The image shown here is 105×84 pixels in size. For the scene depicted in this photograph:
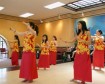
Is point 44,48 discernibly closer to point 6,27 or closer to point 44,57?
point 44,57

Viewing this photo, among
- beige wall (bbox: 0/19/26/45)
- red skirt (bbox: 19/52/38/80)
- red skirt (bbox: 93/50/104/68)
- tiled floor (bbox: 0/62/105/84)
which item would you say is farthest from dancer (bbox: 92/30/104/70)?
beige wall (bbox: 0/19/26/45)

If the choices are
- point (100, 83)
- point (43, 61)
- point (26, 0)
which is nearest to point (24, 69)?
point (100, 83)

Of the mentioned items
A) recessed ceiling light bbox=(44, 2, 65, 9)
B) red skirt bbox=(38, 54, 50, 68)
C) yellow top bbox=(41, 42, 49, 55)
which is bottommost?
red skirt bbox=(38, 54, 50, 68)

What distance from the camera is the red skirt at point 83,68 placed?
161 inches

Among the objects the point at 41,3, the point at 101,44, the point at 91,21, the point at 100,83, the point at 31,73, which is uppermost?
the point at 41,3

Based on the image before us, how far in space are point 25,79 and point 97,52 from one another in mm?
3497

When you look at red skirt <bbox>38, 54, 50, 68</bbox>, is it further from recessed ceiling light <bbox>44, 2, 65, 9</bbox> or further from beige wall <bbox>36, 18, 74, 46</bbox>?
beige wall <bbox>36, 18, 74, 46</bbox>

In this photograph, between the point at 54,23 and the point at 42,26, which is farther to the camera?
the point at 42,26

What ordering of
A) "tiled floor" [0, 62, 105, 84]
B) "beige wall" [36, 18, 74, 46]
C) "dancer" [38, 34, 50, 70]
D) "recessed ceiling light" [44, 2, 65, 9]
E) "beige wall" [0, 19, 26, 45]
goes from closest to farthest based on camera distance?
"tiled floor" [0, 62, 105, 84]
"dancer" [38, 34, 50, 70]
"recessed ceiling light" [44, 2, 65, 9]
"beige wall" [36, 18, 74, 46]
"beige wall" [0, 19, 26, 45]

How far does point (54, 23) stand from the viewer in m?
12.5

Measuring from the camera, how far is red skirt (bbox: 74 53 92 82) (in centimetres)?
408

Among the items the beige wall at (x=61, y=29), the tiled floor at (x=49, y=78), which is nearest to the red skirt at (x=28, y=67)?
the tiled floor at (x=49, y=78)

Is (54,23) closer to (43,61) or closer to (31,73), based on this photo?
(43,61)

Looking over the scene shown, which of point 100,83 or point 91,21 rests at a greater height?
point 91,21
